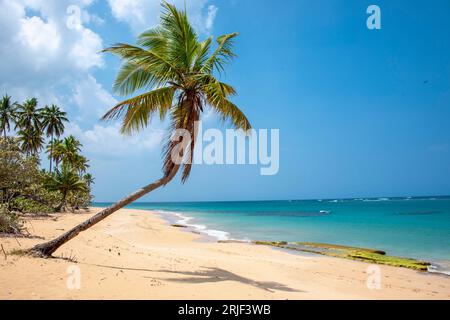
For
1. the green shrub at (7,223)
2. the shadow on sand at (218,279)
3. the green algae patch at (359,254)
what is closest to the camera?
the shadow on sand at (218,279)

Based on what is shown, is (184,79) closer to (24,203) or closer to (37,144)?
(24,203)

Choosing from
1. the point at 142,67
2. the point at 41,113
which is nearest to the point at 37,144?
the point at 41,113

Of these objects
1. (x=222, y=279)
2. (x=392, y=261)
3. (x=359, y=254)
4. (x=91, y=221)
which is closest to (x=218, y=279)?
(x=222, y=279)

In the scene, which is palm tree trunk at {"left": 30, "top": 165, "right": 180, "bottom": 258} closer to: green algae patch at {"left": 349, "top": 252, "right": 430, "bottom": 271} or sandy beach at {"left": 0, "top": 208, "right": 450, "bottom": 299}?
sandy beach at {"left": 0, "top": 208, "right": 450, "bottom": 299}

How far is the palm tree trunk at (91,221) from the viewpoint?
7.72 metres

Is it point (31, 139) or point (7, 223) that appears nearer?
point (7, 223)

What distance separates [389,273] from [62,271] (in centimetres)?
1198

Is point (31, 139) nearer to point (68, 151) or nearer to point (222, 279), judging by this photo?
point (68, 151)

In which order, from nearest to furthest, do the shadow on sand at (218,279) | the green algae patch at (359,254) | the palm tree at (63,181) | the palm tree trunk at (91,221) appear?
the shadow on sand at (218,279) → the palm tree trunk at (91,221) → the green algae patch at (359,254) → the palm tree at (63,181)

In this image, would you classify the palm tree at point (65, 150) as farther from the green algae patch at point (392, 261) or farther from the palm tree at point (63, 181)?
the green algae patch at point (392, 261)

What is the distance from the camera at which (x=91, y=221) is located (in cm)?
773

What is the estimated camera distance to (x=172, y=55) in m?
8.48

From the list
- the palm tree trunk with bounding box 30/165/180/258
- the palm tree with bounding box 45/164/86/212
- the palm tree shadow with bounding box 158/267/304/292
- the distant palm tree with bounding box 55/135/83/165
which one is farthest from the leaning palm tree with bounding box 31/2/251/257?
the distant palm tree with bounding box 55/135/83/165

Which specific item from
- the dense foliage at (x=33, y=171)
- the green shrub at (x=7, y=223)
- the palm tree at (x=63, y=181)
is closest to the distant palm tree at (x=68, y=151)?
the dense foliage at (x=33, y=171)
